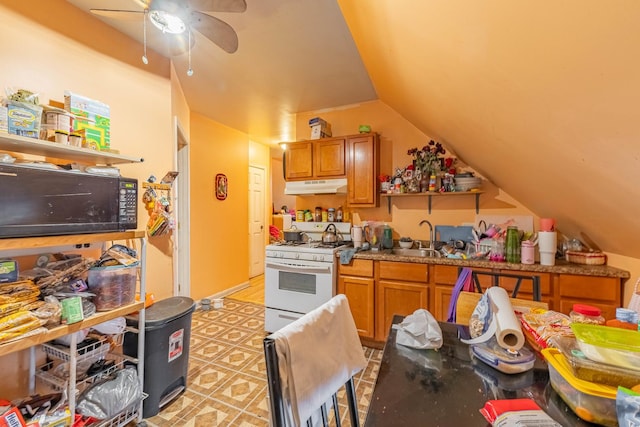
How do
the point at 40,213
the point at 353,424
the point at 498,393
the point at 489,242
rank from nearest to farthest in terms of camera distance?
the point at 498,393
the point at 353,424
the point at 40,213
the point at 489,242

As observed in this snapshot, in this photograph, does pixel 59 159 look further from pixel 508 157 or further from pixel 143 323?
pixel 508 157

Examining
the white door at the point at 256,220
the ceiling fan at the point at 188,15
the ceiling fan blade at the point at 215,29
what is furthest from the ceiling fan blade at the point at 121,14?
the white door at the point at 256,220

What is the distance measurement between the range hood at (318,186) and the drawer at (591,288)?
6.76ft

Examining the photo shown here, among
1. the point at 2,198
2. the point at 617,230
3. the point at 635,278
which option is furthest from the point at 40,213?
the point at 635,278

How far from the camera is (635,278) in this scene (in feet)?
5.86

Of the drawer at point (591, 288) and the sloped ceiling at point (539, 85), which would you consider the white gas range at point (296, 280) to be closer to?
the sloped ceiling at point (539, 85)

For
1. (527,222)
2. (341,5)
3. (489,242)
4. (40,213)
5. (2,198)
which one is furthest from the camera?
(527,222)

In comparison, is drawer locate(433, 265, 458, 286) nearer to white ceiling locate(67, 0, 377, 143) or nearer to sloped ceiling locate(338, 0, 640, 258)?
sloped ceiling locate(338, 0, 640, 258)

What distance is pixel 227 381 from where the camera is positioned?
82.4 inches

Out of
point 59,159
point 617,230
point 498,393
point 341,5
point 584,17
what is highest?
point 341,5

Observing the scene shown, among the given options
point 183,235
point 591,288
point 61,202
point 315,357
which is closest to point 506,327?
point 315,357

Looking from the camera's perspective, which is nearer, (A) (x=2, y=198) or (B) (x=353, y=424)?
(B) (x=353, y=424)

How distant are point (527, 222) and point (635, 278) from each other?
889 mm

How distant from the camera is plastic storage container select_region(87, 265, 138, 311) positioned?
1426 millimetres
